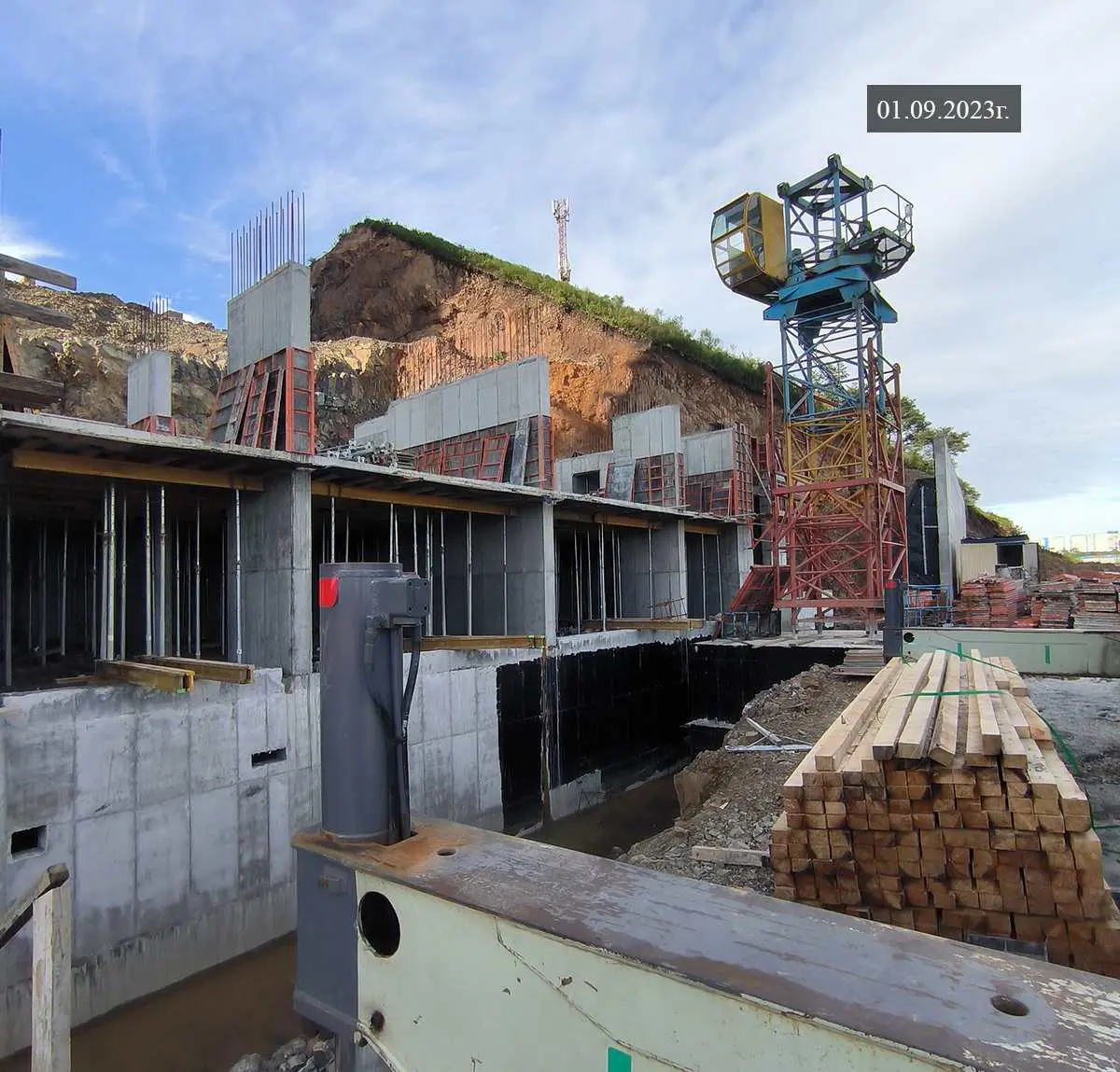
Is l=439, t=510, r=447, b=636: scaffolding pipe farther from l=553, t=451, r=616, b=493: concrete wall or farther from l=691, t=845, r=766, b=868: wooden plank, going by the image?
l=691, t=845, r=766, b=868: wooden plank

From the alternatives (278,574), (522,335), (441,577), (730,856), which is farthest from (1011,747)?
(522,335)

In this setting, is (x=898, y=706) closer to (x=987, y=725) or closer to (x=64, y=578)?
(x=987, y=725)

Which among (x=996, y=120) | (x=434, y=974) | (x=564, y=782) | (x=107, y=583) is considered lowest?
(x=564, y=782)

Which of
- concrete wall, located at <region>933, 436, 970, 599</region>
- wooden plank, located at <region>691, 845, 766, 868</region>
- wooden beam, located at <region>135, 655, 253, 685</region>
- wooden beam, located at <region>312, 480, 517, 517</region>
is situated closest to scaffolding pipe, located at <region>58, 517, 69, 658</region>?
wooden beam, located at <region>312, 480, 517, 517</region>

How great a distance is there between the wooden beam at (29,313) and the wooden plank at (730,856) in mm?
6020

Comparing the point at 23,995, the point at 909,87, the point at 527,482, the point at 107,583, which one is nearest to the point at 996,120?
the point at 909,87

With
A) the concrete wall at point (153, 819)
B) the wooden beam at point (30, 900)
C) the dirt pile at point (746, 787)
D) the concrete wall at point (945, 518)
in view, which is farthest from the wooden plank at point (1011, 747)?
the concrete wall at point (945, 518)

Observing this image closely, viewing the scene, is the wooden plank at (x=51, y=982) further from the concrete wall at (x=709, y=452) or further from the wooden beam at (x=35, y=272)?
the concrete wall at (x=709, y=452)

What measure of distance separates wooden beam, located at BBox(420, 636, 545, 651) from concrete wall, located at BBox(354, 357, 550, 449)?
5.78 metres

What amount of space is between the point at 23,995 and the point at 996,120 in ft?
56.7

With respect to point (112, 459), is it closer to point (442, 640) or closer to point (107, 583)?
point (107, 583)

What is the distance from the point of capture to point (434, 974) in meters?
2.94

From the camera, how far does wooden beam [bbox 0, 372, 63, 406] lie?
5.18 m

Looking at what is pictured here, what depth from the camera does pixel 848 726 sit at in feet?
17.2
